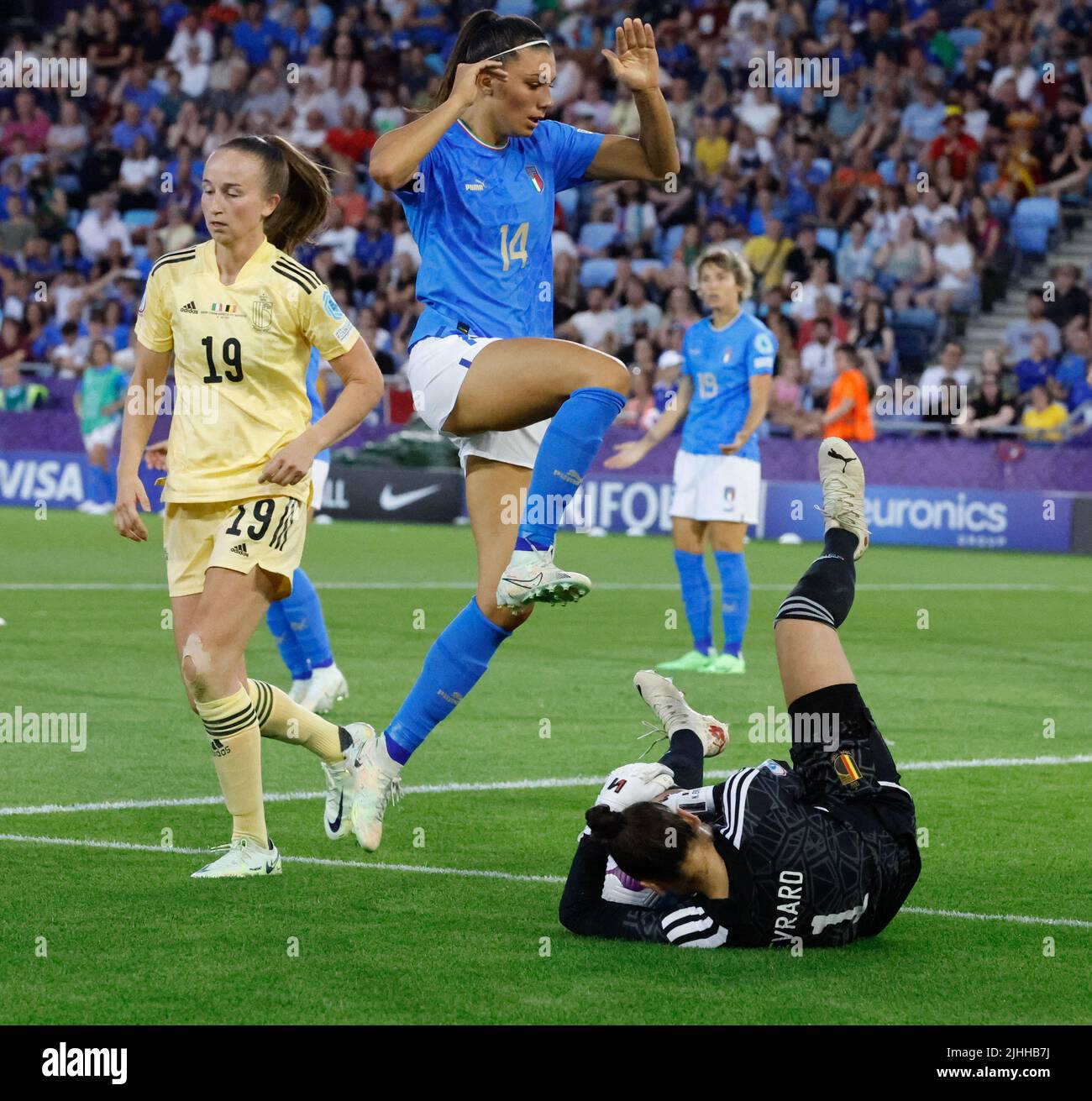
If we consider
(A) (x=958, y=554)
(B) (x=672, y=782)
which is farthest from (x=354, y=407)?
(A) (x=958, y=554)

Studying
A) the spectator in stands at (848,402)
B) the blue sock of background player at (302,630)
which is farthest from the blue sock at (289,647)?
the spectator in stands at (848,402)

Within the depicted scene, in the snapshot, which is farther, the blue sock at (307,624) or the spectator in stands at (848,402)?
the spectator in stands at (848,402)

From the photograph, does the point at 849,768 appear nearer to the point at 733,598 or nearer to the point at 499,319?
the point at 499,319

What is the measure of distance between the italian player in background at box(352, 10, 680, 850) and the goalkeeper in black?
787mm

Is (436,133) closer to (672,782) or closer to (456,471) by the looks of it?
(672,782)

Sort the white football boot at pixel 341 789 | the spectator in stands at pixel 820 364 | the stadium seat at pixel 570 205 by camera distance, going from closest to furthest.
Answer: the white football boot at pixel 341 789 → the spectator in stands at pixel 820 364 → the stadium seat at pixel 570 205

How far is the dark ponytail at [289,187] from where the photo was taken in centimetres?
580

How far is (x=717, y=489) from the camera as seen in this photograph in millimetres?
12133

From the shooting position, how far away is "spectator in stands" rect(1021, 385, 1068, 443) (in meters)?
21.3

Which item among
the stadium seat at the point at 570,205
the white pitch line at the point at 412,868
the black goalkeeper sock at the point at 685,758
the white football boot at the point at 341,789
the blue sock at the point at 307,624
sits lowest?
the white pitch line at the point at 412,868

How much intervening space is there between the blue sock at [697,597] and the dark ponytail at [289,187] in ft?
19.4

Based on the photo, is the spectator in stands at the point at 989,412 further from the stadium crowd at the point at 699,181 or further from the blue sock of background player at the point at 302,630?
the blue sock of background player at the point at 302,630

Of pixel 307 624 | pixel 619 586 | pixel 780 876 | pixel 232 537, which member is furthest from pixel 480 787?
pixel 619 586

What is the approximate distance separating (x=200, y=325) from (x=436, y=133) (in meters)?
0.91
